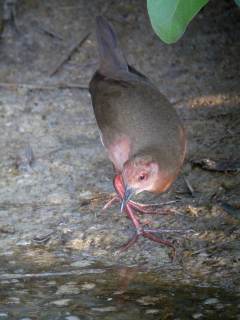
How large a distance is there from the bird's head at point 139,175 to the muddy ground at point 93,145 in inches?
12.9

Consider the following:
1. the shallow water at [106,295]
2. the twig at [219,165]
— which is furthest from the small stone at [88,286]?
the twig at [219,165]

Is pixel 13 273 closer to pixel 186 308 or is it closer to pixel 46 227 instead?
pixel 46 227

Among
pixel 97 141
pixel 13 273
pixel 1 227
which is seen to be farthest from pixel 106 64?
pixel 13 273

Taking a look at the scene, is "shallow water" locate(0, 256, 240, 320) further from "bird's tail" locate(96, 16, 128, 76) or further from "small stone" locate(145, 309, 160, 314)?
"bird's tail" locate(96, 16, 128, 76)

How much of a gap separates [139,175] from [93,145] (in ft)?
4.37

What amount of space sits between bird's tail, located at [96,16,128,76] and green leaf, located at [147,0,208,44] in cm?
181

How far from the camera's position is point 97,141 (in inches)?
262

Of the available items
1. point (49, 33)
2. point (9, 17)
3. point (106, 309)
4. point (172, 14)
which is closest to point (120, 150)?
point (106, 309)

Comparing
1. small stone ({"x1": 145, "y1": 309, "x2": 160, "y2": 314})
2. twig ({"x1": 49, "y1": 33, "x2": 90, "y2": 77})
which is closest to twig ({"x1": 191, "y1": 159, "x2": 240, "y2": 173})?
small stone ({"x1": 145, "y1": 309, "x2": 160, "y2": 314})

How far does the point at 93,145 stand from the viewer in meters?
6.61

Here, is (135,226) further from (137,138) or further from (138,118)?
(138,118)

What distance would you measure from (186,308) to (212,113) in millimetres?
2614

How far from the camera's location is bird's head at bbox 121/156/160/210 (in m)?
5.32

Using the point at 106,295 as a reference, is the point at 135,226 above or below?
below
